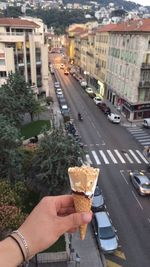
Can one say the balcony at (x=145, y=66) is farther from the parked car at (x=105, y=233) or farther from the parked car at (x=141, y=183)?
the parked car at (x=105, y=233)

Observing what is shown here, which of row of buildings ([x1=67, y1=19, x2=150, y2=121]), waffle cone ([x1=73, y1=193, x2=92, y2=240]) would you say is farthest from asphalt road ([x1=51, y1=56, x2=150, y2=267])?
waffle cone ([x1=73, y1=193, x2=92, y2=240])

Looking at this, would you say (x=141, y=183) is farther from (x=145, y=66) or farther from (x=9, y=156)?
(x=145, y=66)

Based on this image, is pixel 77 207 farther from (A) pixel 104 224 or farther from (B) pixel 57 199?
(A) pixel 104 224

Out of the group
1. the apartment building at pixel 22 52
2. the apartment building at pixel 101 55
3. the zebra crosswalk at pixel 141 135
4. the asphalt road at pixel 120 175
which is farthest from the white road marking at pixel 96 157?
the apartment building at pixel 101 55

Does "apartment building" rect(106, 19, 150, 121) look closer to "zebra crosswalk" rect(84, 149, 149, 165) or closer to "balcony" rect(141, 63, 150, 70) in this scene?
"balcony" rect(141, 63, 150, 70)

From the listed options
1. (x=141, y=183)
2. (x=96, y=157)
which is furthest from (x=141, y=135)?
(x=141, y=183)

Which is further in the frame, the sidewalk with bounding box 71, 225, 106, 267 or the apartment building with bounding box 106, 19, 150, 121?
the apartment building with bounding box 106, 19, 150, 121
